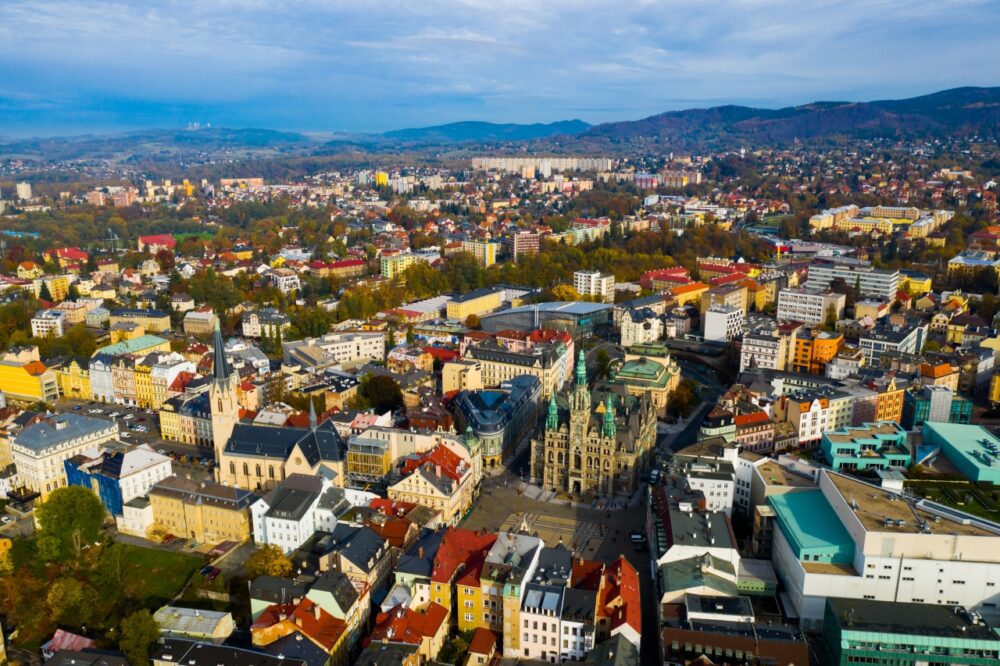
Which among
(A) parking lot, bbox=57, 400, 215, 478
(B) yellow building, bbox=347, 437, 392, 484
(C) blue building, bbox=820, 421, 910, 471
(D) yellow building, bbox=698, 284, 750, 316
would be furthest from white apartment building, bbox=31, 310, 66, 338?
(C) blue building, bbox=820, 421, 910, 471

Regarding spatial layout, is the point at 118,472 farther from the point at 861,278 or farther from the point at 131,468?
the point at 861,278

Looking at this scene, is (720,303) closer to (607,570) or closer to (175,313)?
(607,570)

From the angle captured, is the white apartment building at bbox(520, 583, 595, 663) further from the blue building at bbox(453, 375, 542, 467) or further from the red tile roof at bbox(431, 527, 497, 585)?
the blue building at bbox(453, 375, 542, 467)

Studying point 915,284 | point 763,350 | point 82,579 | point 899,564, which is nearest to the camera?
point 899,564

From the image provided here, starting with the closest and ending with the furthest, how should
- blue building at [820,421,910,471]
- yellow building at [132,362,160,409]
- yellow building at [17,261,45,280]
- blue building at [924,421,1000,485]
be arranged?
blue building at [924,421,1000,485]
blue building at [820,421,910,471]
yellow building at [132,362,160,409]
yellow building at [17,261,45,280]

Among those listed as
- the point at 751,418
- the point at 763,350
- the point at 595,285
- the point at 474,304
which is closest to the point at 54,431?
the point at 751,418

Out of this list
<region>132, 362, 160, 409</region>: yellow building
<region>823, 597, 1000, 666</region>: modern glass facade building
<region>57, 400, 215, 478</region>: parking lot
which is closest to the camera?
<region>823, 597, 1000, 666</region>: modern glass facade building

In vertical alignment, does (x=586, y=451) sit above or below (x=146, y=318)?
below
